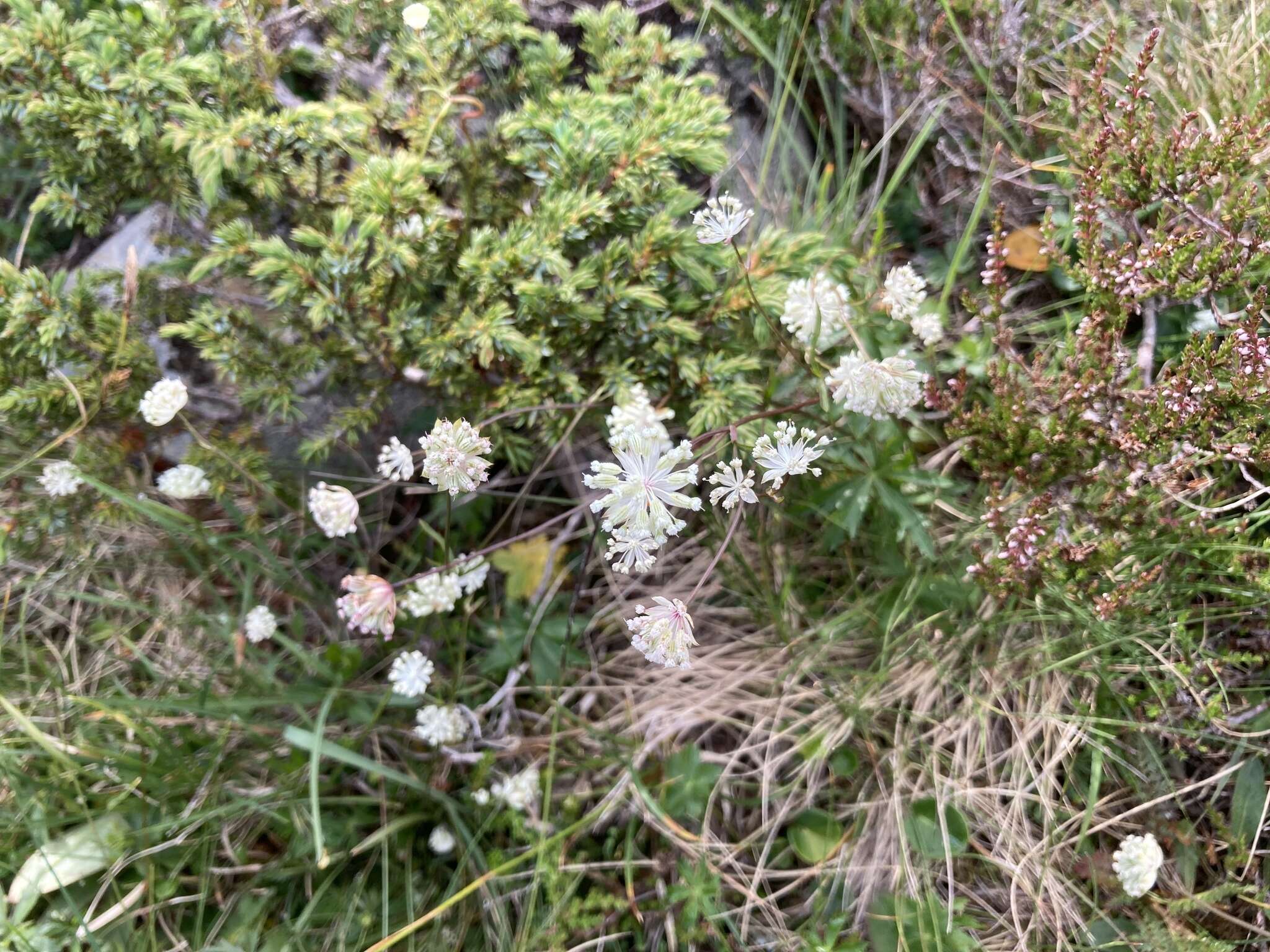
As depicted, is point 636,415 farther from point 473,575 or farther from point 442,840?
point 442,840

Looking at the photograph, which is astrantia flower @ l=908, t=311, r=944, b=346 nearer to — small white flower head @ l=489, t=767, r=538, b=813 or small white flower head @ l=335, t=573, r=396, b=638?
small white flower head @ l=335, t=573, r=396, b=638

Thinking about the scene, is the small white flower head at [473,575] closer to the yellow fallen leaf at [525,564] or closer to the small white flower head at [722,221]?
the yellow fallen leaf at [525,564]

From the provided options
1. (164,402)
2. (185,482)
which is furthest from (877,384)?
(185,482)

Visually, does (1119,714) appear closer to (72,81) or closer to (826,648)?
(826,648)

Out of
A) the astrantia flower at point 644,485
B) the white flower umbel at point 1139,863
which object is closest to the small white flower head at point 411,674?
the astrantia flower at point 644,485

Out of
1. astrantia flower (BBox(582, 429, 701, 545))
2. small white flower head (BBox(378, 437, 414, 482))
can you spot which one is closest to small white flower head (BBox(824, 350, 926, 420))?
astrantia flower (BBox(582, 429, 701, 545))

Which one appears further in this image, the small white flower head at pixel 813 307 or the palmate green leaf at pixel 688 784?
the palmate green leaf at pixel 688 784
